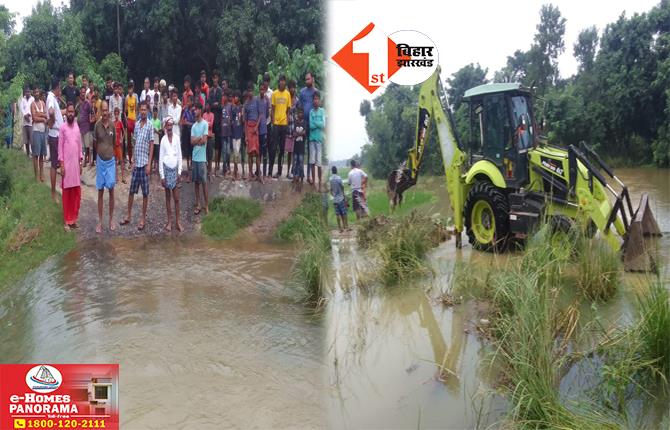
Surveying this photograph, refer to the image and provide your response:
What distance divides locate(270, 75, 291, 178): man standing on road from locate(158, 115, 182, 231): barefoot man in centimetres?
149

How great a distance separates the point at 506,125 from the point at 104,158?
507 centimetres

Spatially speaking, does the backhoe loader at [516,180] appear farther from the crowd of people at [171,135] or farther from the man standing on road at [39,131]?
the man standing on road at [39,131]

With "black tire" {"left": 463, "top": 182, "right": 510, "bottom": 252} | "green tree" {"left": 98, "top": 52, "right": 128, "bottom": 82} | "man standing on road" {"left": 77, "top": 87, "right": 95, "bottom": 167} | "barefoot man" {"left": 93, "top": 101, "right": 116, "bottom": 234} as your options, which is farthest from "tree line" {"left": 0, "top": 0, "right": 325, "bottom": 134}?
"black tire" {"left": 463, "top": 182, "right": 510, "bottom": 252}

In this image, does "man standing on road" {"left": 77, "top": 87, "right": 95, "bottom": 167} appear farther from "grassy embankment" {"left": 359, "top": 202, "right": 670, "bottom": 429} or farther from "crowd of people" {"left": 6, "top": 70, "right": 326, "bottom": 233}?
"grassy embankment" {"left": 359, "top": 202, "right": 670, "bottom": 429}

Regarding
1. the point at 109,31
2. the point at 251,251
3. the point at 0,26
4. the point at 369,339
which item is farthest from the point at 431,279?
the point at 0,26

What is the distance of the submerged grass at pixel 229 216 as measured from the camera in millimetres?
8023

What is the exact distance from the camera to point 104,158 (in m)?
7.77

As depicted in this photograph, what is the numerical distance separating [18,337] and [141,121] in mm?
3987

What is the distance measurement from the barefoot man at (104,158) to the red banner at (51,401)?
538 cm

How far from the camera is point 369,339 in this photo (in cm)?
401

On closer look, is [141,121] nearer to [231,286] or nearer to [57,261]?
[57,261]

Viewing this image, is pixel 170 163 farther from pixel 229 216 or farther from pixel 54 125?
pixel 54 125

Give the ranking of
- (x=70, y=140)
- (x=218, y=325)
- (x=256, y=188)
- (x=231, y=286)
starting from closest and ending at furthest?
(x=218, y=325)
(x=231, y=286)
(x=70, y=140)
(x=256, y=188)

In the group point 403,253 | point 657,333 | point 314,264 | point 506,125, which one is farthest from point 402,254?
point 657,333
